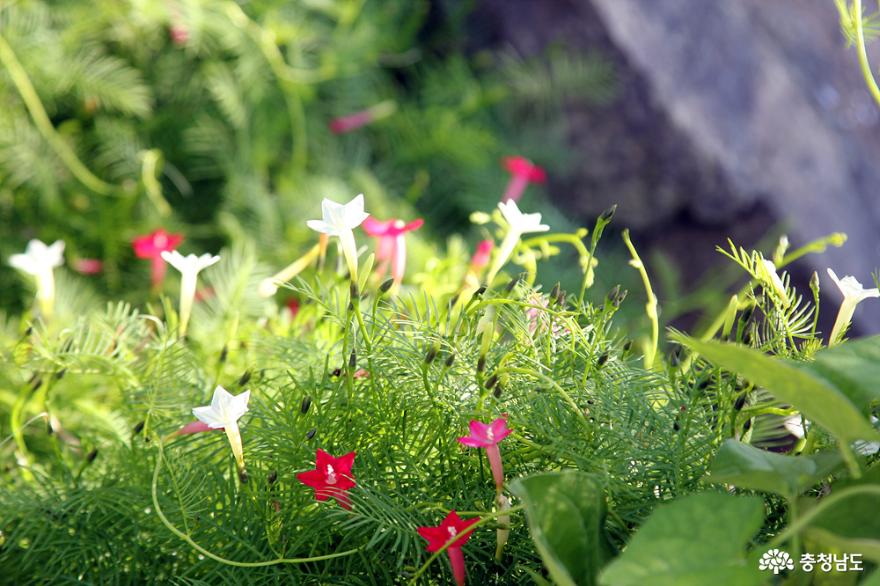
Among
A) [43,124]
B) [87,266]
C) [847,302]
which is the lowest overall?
[87,266]

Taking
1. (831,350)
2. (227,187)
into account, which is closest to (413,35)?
(227,187)

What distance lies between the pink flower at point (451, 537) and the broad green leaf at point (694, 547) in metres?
0.10

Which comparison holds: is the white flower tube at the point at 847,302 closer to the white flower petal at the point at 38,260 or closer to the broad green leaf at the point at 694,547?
the broad green leaf at the point at 694,547

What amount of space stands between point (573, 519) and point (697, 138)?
3.52 feet

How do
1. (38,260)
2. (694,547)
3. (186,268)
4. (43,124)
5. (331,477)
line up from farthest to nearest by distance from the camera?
(43,124) < (38,260) < (186,268) < (331,477) < (694,547)

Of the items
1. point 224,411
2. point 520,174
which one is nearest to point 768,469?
point 224,411

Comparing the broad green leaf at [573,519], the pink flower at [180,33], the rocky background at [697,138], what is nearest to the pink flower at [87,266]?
the pink flower at [180,33]

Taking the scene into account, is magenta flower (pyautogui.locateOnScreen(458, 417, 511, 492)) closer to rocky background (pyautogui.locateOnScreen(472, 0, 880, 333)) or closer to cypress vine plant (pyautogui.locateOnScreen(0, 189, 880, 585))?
cypress vine plant (pyautogui.locateOnScreen(0, 189, 880, 585))

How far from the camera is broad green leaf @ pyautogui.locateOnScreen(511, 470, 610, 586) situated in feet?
1.14

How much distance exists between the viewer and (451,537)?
0.39 metres

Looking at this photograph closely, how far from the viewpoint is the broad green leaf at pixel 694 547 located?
29 cm

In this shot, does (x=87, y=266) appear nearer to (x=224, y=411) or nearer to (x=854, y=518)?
(x=224, y=411)

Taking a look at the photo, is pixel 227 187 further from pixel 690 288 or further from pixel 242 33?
pixel 690 288

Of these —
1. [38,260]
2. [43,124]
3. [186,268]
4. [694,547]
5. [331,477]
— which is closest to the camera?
[694,547]
